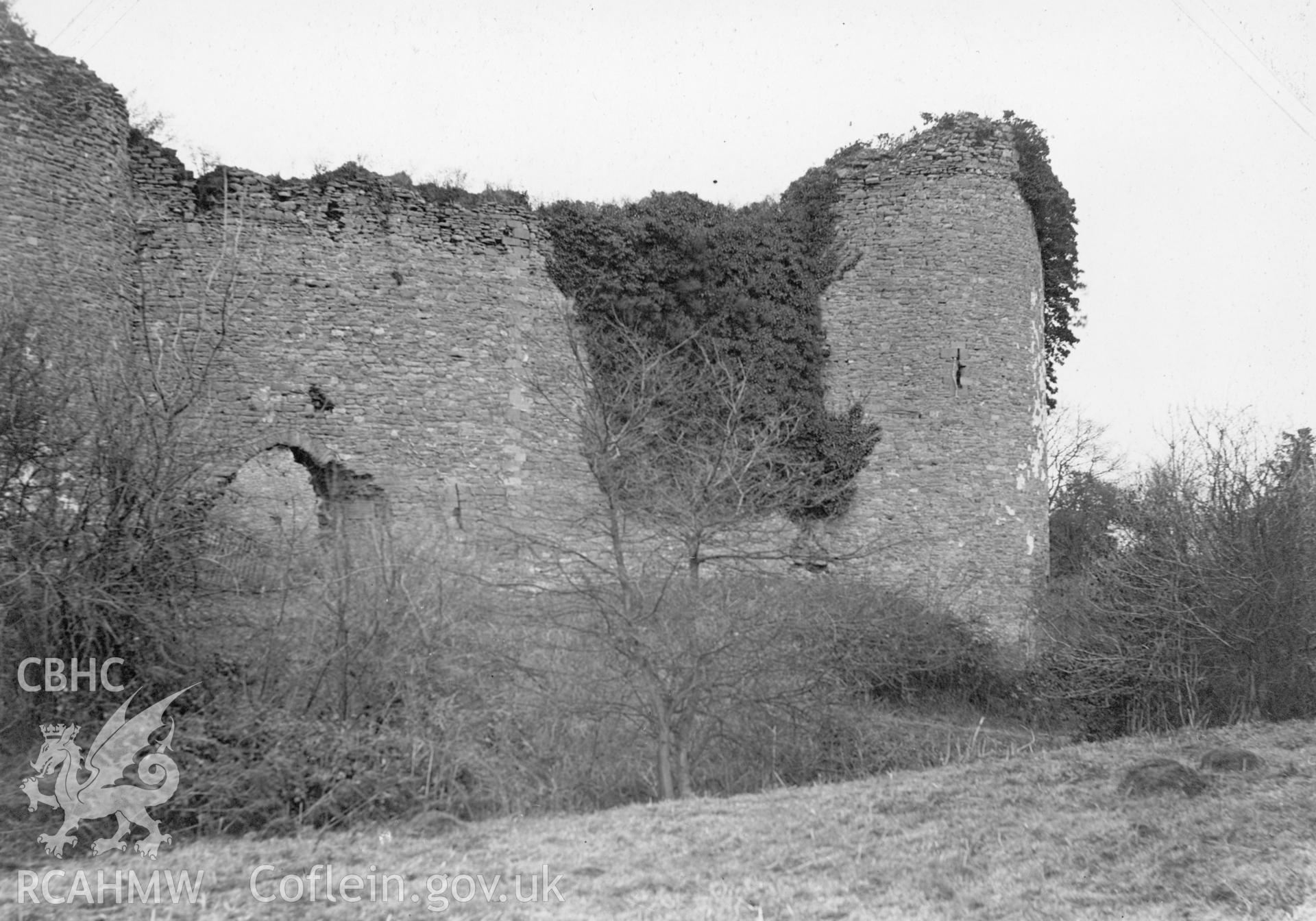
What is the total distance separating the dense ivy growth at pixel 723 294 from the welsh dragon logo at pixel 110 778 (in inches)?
329

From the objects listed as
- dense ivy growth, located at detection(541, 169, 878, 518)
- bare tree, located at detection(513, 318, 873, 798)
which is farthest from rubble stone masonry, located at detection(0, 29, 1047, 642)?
bare tree, located at detection(513, 318, 873, 798)

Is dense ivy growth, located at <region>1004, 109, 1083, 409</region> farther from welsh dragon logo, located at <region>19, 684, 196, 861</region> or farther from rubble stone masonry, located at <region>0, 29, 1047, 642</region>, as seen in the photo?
welsh dragon logo, located at <region>19, 684, 196, 861</region>

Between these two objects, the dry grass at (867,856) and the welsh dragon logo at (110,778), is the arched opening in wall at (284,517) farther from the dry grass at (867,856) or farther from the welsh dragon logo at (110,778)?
the dry grass at (867,856)

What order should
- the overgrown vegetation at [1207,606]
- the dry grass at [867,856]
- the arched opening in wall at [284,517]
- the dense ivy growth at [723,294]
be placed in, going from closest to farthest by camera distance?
the dry grass at [867,856], the arched opening in wall at [284,517], the overgrown vegetation at [1207,606], the dense ivy growth at [723,294]

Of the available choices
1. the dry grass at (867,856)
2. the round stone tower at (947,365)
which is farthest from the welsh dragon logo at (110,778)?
the round stone tower at (947,365)

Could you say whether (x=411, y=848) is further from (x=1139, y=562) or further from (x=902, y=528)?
(x=902, y=528)

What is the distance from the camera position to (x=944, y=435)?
17.4 m

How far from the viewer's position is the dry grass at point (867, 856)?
18.2ft

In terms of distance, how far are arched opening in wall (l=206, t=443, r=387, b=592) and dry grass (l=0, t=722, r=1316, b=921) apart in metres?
2.94

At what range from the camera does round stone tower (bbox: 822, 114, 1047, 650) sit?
56.2ft

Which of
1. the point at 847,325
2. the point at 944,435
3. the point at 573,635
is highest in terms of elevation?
the point at 847,325

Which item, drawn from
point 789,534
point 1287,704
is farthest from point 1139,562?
point 789,534

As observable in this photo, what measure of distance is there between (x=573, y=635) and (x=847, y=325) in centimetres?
825

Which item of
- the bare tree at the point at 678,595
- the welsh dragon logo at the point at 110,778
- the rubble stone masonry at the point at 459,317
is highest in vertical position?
the rubble stone masonry at the point at 459,317
